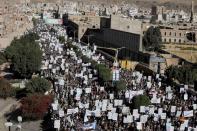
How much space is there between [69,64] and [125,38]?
18818 millimetres

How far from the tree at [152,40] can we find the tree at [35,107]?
3500 centimetres

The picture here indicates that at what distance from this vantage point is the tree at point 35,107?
27922 millimetres

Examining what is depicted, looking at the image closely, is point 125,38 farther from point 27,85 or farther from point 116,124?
point 116,124

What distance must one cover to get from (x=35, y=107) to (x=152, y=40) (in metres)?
37.1

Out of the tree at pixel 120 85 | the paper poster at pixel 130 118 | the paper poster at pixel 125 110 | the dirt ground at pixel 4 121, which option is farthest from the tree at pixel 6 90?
the paper poster at pixel 130 118

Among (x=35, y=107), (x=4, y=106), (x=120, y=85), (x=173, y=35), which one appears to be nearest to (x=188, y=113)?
(x=120, y=85)

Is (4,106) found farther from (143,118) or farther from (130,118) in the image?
(143,118)

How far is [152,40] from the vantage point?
208 ft

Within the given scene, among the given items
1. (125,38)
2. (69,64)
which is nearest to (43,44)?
(125,38)

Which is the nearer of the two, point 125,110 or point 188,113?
point 188,113

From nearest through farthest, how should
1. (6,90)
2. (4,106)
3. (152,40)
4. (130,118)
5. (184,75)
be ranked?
(130,118) → (4,106) → (6,90) → (184,75) → (152,40)

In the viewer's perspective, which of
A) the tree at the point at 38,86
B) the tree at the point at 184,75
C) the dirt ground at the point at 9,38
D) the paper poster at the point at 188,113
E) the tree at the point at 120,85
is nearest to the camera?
the paper poster at the point at 188,113

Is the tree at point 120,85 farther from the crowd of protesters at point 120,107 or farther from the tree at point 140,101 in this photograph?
the tree at point 140,101

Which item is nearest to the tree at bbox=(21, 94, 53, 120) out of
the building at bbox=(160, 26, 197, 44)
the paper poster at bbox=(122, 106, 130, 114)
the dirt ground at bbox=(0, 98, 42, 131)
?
the dirt ground at bbox=(0, 98, 42, 131)
